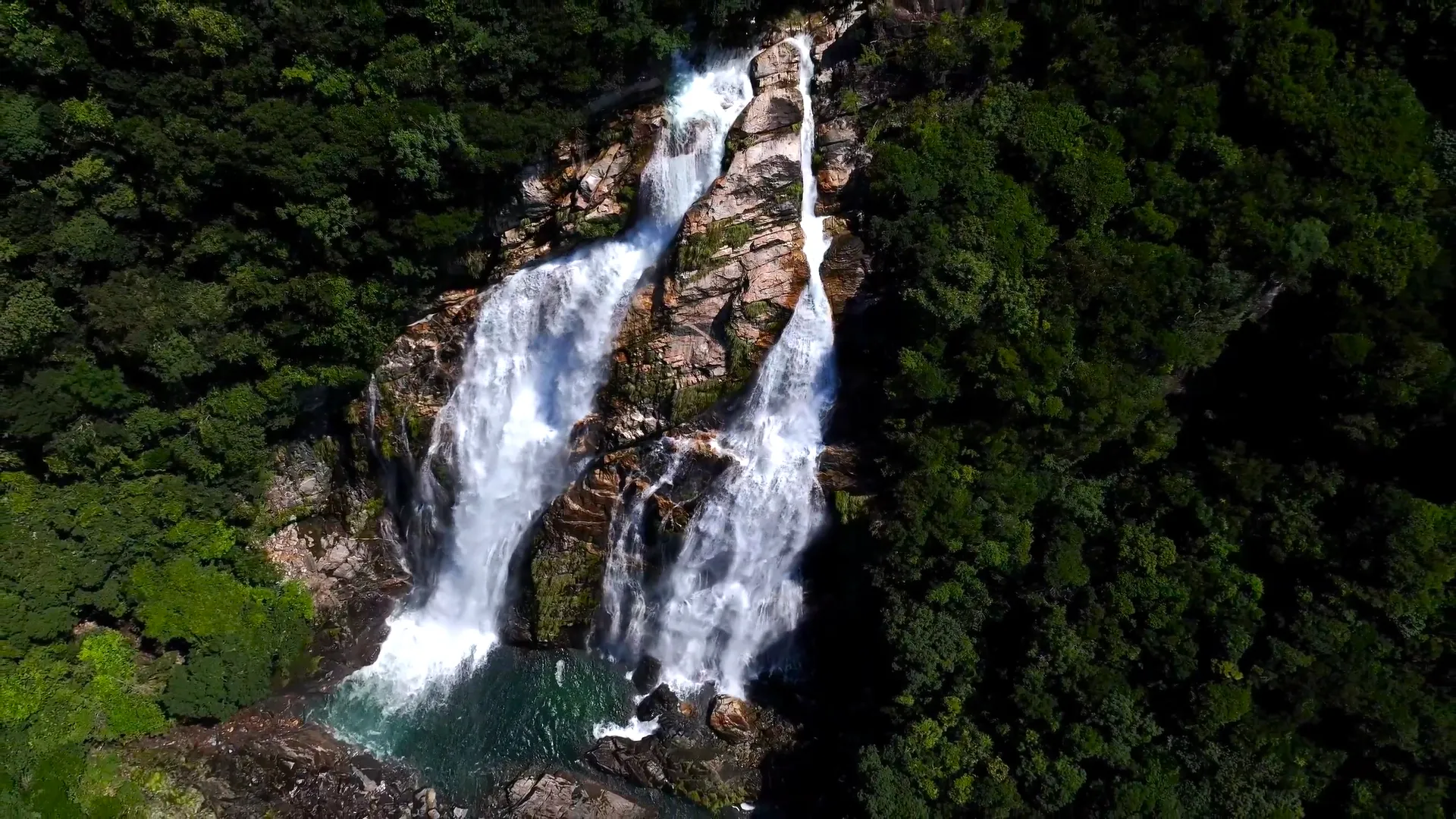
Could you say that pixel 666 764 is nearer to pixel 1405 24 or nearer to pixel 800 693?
pixel 800 693

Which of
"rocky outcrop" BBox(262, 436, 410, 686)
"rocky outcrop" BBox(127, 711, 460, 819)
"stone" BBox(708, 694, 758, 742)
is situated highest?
"rocky outcrop" BBox(262, 436, 410, 686)

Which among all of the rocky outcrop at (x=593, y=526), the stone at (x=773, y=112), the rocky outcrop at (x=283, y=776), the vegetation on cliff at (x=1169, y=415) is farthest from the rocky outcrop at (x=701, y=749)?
the stone at (x=773, y=112)

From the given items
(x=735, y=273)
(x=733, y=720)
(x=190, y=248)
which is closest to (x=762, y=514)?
(x=733, y=720)

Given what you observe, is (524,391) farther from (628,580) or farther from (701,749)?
(701,749)

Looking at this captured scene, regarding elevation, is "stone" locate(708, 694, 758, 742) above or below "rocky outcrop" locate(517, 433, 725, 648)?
below

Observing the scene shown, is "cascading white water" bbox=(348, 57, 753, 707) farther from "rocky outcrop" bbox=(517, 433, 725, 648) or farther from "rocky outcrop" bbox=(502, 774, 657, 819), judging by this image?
"rocky outcrop" bbox=(502, 774, 657, 819)

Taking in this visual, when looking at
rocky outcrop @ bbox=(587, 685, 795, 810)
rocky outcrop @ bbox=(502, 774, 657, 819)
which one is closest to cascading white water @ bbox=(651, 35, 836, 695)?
rocky outcrop @ bbox=(587, 685, 795, 810)

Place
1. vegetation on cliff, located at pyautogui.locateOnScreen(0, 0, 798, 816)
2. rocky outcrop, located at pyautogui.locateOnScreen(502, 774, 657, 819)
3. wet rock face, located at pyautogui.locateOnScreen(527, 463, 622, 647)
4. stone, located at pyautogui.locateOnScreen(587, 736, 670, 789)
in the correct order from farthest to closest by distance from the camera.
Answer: wet rock face, located at pyautogui.locateOnScreen(527, 463, 622, 647) < stone, located at pyautogui.locateOnScreen(587, 736, 670, 789) < rocky outcrop, located at pyautogui.locateOnScreen(502, 774, 657, 819) < vegetation on cliff, located at pyautogui.locateOnScreen(0, 0, 798, 816)
